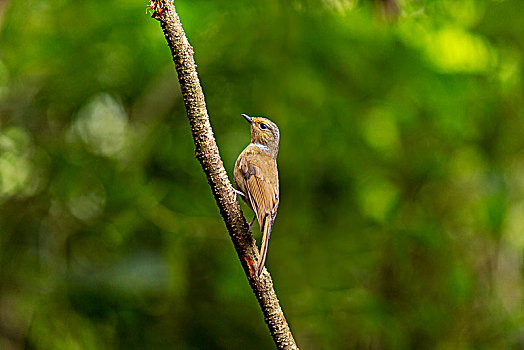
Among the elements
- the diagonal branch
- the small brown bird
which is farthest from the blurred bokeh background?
the diagonal branch

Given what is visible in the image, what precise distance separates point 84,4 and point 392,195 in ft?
5.94

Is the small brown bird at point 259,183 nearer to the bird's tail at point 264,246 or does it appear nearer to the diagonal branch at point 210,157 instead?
the bird's tail at point 264,246

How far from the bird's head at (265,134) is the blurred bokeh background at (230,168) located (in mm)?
1151

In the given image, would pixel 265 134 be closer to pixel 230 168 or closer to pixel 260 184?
pixel 260 184

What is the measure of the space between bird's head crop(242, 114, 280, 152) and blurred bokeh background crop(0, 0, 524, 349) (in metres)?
1.15

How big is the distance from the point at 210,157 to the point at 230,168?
6.71 ft

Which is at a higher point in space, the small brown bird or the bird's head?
the small brown bird

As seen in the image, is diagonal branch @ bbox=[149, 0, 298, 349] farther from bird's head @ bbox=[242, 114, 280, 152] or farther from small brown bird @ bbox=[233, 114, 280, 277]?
bird's head @ bbox=[242, 114, 280, 152]

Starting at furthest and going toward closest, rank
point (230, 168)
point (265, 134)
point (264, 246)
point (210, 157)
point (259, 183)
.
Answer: point (230, 168) < point (265, 134) < point (259, 183) < point (264, 246) < point (210, 157)

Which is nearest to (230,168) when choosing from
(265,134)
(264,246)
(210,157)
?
(265,134)

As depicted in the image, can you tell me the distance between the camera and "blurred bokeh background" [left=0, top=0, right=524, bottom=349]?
108 inches

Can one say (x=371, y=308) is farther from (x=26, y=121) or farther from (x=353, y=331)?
(x=26, y=121)

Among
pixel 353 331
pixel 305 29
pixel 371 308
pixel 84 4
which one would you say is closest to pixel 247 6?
pixel 305 29

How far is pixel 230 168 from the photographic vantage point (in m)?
2.73
